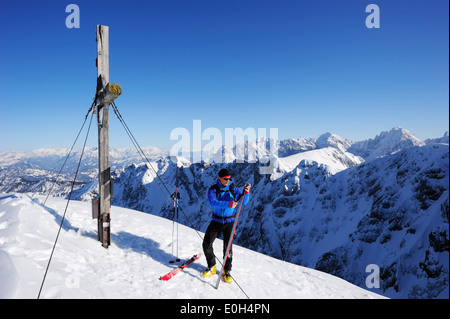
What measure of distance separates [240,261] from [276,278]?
1661mm

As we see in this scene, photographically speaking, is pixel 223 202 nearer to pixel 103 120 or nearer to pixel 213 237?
pixel 213 237

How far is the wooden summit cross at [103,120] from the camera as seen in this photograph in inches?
293

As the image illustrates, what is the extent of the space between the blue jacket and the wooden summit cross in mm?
4111

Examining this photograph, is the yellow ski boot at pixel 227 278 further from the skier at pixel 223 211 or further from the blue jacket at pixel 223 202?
→ the blue jacket at pixel 223 202

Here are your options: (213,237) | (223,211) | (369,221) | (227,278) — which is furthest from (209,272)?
(369,221)

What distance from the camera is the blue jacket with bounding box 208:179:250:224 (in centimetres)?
677

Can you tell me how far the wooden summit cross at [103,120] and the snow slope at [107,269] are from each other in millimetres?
856

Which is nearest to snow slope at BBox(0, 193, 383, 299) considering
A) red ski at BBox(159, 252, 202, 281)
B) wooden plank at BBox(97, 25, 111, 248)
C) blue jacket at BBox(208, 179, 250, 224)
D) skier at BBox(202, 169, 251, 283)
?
red ski at BBox(159, 252, 202, 281)

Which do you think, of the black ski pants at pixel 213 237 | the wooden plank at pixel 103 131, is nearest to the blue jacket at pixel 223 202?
the black ski pants at pixel 213 237

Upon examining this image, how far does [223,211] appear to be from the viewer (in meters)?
6.88

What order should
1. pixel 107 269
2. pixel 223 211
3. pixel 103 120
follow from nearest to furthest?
pixel 107 269 < pixel 223 211 < pixel 103 120

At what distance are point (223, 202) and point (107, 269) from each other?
3949 millimetres

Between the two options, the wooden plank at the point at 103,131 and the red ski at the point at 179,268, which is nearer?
the red ski at the point at 179,268
